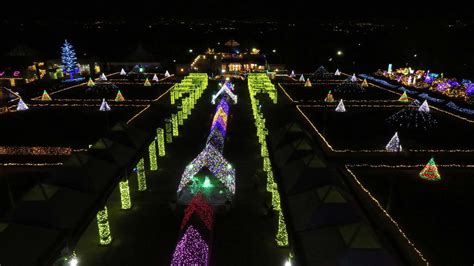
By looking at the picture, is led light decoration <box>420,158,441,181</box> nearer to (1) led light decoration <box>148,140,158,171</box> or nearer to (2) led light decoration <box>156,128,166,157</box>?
(1) led light decoration <box>148,140,158,171</box>

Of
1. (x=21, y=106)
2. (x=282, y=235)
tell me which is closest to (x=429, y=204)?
(x=282, y=235)

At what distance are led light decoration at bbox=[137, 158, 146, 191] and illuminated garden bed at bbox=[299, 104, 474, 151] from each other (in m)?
8.47

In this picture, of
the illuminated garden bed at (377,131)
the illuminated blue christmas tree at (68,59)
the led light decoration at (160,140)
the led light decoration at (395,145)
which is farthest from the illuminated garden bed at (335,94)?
the illuminated blue christmas tree at (68,59)

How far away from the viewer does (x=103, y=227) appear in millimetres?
10508

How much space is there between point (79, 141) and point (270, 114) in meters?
11.2

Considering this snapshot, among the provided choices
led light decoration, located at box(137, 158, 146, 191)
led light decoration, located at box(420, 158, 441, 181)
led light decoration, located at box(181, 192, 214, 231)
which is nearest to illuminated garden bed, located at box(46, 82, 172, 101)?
led light decoration, located at box(137, 158, 146, 191)

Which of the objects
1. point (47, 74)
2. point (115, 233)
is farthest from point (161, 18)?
point (115, 233)

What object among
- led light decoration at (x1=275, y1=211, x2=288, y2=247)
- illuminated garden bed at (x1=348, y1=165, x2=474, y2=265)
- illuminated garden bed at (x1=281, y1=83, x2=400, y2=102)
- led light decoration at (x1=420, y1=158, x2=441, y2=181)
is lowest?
illuminated garden bed at (x1=281, y1=83, x2=400, y2=102)

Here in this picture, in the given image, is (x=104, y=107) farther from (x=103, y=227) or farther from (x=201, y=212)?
(x=201, y=212)

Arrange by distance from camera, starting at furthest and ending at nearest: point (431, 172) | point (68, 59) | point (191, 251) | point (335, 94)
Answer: point (68, 59) < point (335, 94) < point (431, 172) < point (191, 251)

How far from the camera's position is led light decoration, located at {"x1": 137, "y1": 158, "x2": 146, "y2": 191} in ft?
45.4

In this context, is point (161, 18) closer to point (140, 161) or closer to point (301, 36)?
point (301, 36)

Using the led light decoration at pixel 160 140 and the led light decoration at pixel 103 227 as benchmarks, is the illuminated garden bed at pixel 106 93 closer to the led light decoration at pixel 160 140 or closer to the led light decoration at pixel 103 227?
the led light decoration at pixel 160 140

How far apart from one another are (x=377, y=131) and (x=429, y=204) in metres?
9.10
